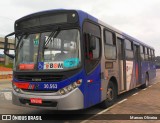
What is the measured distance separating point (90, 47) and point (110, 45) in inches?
88.4

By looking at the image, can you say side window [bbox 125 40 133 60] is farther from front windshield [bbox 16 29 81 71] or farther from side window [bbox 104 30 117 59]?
front windshield [bbox 16 29 81 71]

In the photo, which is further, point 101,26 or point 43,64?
point 101,26

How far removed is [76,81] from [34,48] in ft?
5.06

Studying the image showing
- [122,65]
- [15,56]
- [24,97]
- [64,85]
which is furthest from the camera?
[122,65]

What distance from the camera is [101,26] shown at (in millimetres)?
8430

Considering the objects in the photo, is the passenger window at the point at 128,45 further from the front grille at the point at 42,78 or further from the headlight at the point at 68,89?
the front grille at the point at 42,78

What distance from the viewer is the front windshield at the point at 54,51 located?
6.75 meters

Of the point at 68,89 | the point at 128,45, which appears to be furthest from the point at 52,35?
the point at 128,45

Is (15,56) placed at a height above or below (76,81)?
above

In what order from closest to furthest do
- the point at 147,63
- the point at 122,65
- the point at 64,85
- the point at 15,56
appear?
the point at 64,85 → the point at 15,56 → the point at 122,65 → the point at 147,63

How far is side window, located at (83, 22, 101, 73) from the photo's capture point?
7031 mm

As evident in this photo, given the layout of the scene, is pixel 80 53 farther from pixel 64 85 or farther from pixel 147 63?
pixel 147 63

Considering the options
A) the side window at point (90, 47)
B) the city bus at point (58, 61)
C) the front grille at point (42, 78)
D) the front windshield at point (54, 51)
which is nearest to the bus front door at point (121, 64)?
the city bus at point (58, 61)

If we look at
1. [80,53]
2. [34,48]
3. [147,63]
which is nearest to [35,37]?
[34,48]
